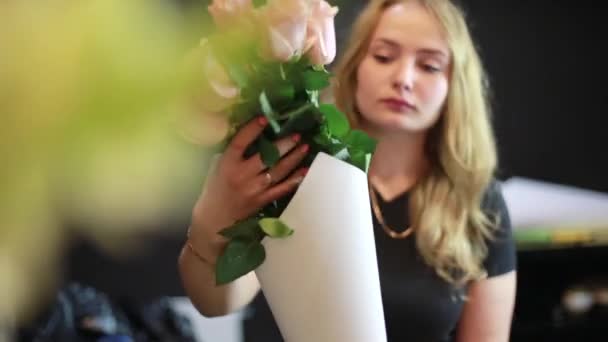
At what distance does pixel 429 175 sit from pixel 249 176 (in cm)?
65

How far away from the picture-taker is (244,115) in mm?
508

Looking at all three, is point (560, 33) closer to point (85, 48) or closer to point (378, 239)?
point (378, 239)

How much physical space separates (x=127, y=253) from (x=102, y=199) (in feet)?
0.10

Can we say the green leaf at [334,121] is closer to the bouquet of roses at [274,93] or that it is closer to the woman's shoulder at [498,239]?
the bouquet of roses at [274,93]

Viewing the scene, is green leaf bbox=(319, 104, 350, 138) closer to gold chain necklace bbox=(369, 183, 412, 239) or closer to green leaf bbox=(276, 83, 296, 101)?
green leaf bbox=(276, 83, 296, 101)

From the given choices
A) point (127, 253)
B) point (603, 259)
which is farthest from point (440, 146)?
point (603, 259)

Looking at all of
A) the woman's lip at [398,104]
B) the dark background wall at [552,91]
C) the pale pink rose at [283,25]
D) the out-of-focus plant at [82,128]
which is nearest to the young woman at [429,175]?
the woman's lip at [398,104]

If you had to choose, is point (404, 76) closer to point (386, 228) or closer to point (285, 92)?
point (386, 228)

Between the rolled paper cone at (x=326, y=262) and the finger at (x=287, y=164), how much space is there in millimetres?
14

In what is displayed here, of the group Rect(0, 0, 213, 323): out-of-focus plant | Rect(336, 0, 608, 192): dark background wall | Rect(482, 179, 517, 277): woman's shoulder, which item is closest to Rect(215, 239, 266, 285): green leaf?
Rect(0, 0, 213, 323): out-of-focus plant

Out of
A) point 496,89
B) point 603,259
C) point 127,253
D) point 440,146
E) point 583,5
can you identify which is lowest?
point 603,259

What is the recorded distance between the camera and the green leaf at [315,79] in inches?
20.6

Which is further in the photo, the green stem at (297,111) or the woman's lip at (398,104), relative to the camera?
the woman's lip at (398,104)

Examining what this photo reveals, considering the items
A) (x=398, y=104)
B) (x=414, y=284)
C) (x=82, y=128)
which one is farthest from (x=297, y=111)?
(x=414, y=284)
